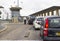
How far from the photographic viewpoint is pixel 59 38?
13695 millimetres

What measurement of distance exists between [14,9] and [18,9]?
3.87 ft

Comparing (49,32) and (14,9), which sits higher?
(14,9)

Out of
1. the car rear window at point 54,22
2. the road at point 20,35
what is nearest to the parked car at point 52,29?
the car rear window at point 54,22

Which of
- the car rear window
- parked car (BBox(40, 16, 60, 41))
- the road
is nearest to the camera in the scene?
parked car (BBox(40, 16, 60, 41))

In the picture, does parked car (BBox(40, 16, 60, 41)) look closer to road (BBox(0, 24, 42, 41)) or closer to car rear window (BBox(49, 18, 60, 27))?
car rear window (BBox(49, 18, 60, 27))

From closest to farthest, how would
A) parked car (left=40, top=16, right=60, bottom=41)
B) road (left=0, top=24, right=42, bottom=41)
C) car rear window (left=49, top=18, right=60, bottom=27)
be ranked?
1. parked car (left=40, top=16, right=60, bottom=41)
2. car rear window (left=49, top=18, right=60, bottom=27)
3. road (left=0, top=24, right=42, bottom=41)

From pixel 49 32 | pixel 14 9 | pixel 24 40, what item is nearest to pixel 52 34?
pixel 49 32

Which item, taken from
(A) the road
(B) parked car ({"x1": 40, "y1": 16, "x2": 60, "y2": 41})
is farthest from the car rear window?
(A) the road

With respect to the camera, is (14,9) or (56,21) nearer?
(56,21)

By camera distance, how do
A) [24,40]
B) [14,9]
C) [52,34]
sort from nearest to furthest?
[52,34]
[24,40]
[14,9]

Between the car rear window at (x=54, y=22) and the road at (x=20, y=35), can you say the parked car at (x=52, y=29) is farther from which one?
the road at (x=20, y=35)

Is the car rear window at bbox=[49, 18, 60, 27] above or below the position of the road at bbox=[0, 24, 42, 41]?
above

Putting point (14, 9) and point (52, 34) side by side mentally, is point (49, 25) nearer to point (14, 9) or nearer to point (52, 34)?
point (52, 34)

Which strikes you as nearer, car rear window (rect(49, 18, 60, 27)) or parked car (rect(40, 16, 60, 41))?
parked car (rect(40, 16, 60, 41))
